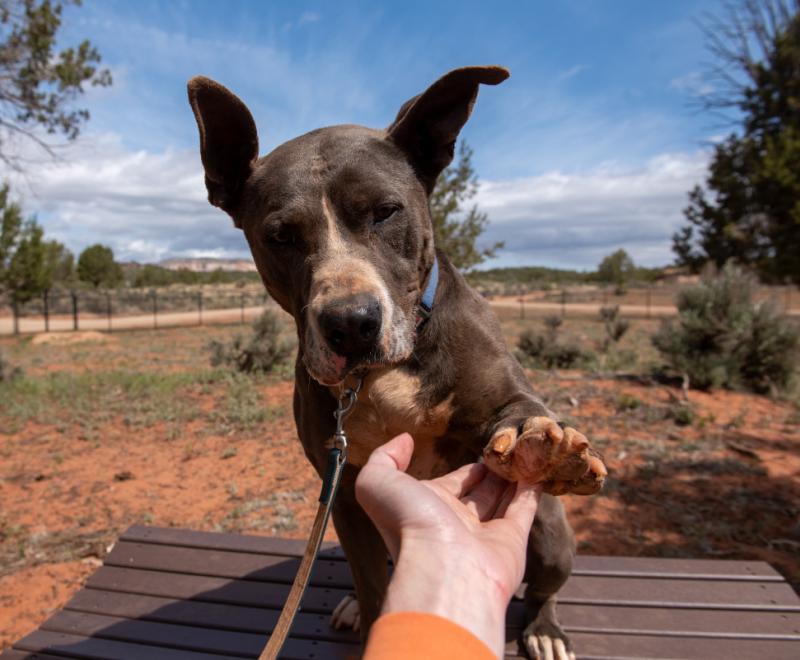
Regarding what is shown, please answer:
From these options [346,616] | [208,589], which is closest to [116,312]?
[208,589]

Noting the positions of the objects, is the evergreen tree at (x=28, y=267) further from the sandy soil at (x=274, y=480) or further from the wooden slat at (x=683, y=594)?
the wooden slat at (x=683, y=594)

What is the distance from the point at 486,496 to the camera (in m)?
2.11

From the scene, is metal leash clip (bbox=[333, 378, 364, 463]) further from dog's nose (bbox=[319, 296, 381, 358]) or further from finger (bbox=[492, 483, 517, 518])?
finger (bbox=[492, 483, 517, 518])

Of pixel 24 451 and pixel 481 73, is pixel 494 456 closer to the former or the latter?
pixel 481 73

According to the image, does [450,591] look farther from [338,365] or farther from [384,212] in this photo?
[384,212]

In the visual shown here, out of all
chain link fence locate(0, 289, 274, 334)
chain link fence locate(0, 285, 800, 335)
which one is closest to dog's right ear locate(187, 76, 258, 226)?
chain link fence locate(0, 289, 274, 334)

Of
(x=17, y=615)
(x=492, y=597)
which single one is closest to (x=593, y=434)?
(x=17, y=615)

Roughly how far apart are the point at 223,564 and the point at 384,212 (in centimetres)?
280

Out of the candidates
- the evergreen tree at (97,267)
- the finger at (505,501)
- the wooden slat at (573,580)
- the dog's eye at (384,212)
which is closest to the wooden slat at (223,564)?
the wooden slat at (573,580)

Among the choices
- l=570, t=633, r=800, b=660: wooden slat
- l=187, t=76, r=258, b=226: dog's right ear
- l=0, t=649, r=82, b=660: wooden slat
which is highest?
l=187, t=76, r=258, b=226: dog's right ear

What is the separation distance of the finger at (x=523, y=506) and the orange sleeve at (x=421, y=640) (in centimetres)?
68

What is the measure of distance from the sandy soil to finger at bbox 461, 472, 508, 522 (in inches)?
142

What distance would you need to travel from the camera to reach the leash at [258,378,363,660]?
1802mm

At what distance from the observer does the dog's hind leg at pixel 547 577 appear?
2830 millimetres
